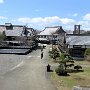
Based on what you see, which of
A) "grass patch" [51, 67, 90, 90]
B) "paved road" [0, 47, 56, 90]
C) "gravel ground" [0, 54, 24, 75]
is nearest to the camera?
"paved road" [0, 47, 56, 90]

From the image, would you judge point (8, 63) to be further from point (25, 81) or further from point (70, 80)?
point (70, 80)

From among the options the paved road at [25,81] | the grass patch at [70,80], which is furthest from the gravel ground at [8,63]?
the grass patch at [70,80]

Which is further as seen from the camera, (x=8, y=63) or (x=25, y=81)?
(x=8, y=63)

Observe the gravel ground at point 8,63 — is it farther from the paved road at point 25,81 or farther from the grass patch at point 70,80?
the grass patch at point 70,80

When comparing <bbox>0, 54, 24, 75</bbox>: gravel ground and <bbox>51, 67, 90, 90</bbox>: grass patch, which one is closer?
<bbox>51, 67, 90, 90</bbox>: grass patch

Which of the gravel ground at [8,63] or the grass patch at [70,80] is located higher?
the gravel ground at [8,63]

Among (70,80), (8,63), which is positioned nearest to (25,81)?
(70,80)

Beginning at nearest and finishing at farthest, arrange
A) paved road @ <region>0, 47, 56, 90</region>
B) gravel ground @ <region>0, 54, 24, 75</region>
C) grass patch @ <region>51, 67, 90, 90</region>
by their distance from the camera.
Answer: paved road @ <region>0, 47, 56, 90</region>, grass patch @ <region>51, 67, 90, 90</region>, gravel ground @ <region>0, 54, 24, 75</region>

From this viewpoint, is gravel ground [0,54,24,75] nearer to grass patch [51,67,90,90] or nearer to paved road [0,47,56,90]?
paved road [0,47,56,90]

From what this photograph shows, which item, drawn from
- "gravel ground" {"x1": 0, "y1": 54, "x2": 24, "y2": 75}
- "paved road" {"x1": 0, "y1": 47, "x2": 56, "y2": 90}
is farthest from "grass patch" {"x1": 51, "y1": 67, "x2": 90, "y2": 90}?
"gravel ground" {"x1": 0, "y1": 54, "x2": 24, "y2": 75}

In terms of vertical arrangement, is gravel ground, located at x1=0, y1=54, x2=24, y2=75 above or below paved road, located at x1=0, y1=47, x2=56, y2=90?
above

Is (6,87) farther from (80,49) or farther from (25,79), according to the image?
(80,49)

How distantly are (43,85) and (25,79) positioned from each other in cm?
474

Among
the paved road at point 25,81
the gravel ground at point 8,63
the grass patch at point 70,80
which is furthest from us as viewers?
the gravel ground at point 8,63
